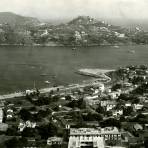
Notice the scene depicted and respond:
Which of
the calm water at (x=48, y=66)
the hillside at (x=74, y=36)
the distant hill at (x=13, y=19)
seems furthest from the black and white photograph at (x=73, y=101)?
the distant hill at (x=13, y=19)

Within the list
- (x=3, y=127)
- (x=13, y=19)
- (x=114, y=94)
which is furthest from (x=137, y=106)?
(x=13, y=19)

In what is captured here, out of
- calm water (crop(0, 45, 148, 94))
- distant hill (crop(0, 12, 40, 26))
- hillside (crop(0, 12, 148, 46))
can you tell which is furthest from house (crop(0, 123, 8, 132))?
distant hill (crop(0, 12, 40, 26))

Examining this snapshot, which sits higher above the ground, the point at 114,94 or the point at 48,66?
the point at 114,94

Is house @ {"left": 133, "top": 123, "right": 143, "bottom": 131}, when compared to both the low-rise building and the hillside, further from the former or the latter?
the hillside

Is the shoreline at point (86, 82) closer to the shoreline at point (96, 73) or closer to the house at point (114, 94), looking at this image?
the shoreline at point (96, 73)

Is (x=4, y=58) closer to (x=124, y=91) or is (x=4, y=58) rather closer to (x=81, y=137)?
(x=124, y=91)

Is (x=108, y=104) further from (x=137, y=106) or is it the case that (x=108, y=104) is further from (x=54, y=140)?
(x=54, y=140)

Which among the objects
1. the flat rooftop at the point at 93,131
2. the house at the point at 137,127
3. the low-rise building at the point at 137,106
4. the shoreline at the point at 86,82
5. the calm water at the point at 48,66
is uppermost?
the flat rooftop at the point at 93,131

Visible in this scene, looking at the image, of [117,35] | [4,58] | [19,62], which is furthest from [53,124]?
[117,35]
